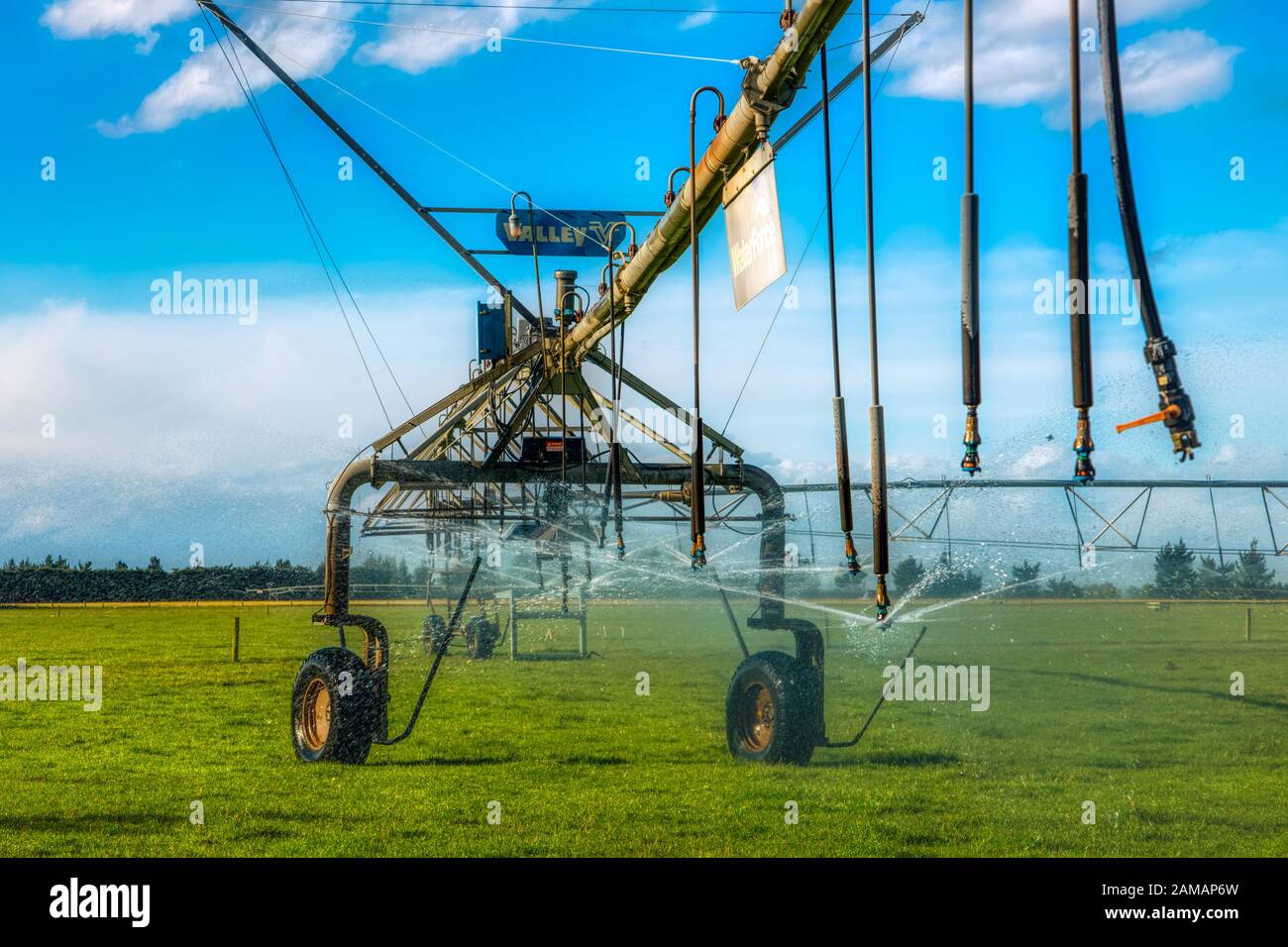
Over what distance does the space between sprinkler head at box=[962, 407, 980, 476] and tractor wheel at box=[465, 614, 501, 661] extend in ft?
64.3

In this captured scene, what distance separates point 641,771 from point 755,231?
678cm

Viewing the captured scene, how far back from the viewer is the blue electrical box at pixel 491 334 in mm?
15414

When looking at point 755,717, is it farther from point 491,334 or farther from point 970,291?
point 970,291

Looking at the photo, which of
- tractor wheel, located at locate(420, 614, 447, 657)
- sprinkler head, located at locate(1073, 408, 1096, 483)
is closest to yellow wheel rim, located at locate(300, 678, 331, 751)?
sprinkler head, located at locate(1073, 408, 1096, 483)

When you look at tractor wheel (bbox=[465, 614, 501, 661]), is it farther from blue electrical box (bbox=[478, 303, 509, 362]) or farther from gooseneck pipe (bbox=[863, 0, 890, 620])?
gooseneck pipe (bbox=[863, 0, 890, 620])

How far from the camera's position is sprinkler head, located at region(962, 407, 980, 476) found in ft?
12.9

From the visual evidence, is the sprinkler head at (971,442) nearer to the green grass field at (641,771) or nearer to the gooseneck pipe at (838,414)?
the gooseneck pipe at (838,414)

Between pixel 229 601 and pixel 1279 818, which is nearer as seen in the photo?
pixel 1279 818

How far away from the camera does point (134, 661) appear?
25250 mm

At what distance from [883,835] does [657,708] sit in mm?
7739

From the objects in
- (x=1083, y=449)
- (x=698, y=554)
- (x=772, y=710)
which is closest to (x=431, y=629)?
(x=772, y=710)

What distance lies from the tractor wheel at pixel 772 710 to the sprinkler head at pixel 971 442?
6.88 meters
